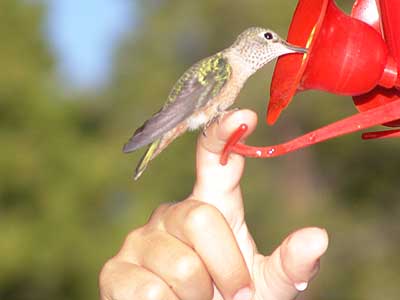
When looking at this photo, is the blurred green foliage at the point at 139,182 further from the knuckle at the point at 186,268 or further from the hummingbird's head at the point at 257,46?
the knuckle at the point at 186,268

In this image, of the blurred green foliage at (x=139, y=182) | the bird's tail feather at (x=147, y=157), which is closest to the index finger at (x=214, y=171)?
the bird's tail feather at (x=147, y=157)

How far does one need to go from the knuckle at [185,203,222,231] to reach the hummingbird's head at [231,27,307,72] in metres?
0.86

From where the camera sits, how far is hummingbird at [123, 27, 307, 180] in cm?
379

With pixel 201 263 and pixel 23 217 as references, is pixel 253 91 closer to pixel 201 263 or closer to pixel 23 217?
pixel 23 217

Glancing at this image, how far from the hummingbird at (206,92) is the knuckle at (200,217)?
462mm

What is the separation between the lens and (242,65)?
431 cm

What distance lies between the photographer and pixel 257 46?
14.0ft

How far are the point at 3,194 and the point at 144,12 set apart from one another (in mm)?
8606

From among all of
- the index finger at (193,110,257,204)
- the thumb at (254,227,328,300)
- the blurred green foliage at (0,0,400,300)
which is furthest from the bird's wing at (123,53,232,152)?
the blurred green foliage at (0,0,400,300)

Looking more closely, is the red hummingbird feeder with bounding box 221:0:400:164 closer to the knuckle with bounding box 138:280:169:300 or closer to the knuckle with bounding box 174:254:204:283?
the knuckle with bounding box 174:254:204:283

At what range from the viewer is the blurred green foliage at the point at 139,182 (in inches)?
711

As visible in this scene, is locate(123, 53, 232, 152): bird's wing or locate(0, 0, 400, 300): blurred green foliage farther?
locate(0, 0, 400, 300): blurred green foliage

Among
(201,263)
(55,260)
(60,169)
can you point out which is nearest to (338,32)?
(201,263)

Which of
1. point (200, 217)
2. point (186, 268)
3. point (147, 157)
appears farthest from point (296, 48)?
point (147, 157)
